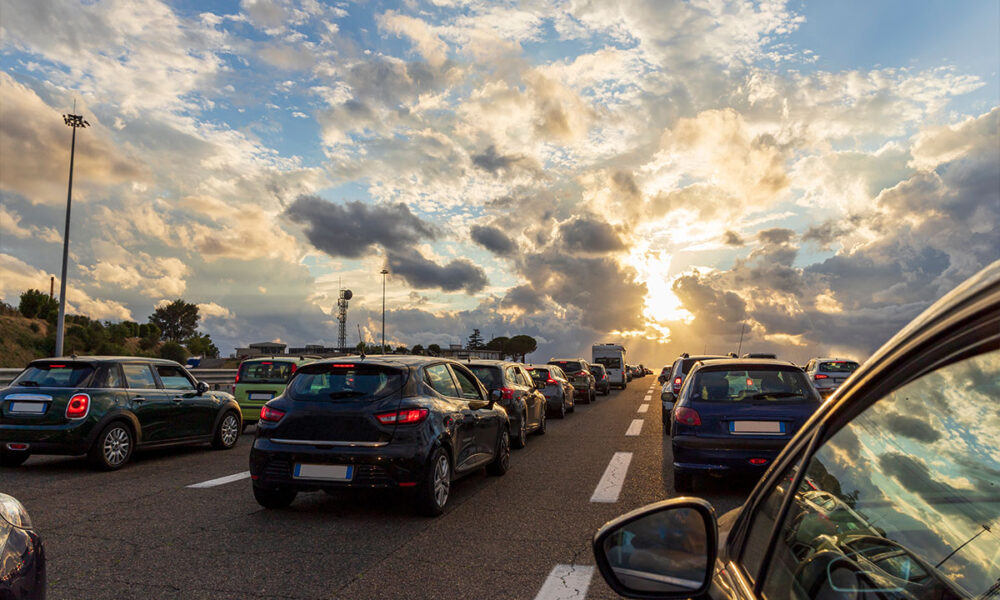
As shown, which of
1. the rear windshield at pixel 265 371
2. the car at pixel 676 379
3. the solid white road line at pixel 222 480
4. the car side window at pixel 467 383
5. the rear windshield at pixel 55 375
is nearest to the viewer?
the car side window at pixel 467 383

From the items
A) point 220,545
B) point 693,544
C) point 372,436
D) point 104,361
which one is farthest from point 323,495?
point 693,544

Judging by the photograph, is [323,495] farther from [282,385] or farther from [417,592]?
[282,385]

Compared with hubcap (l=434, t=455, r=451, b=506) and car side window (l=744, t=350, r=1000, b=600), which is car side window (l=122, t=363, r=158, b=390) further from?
car side window (l=744, t=350, r=1000, b=600)

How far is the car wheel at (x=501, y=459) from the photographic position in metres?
9.49

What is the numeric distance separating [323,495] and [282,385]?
25.8 feet

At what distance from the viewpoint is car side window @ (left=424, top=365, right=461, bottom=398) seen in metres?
7.84

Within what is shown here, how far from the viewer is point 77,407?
9.88m

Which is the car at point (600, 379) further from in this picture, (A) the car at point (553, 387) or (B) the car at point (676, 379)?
(B) the car at point (676, 379)

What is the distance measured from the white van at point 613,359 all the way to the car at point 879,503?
45106 mm

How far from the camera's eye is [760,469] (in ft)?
26.4

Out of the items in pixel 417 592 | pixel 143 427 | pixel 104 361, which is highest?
pixel 104 361

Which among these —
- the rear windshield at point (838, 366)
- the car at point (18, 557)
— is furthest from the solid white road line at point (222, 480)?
the rear windshield at point (838, 366)

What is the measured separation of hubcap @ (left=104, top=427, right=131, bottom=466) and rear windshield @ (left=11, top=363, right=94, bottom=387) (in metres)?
0.81

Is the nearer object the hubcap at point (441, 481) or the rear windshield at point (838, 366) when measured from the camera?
the hubcap at point (441, 481)
